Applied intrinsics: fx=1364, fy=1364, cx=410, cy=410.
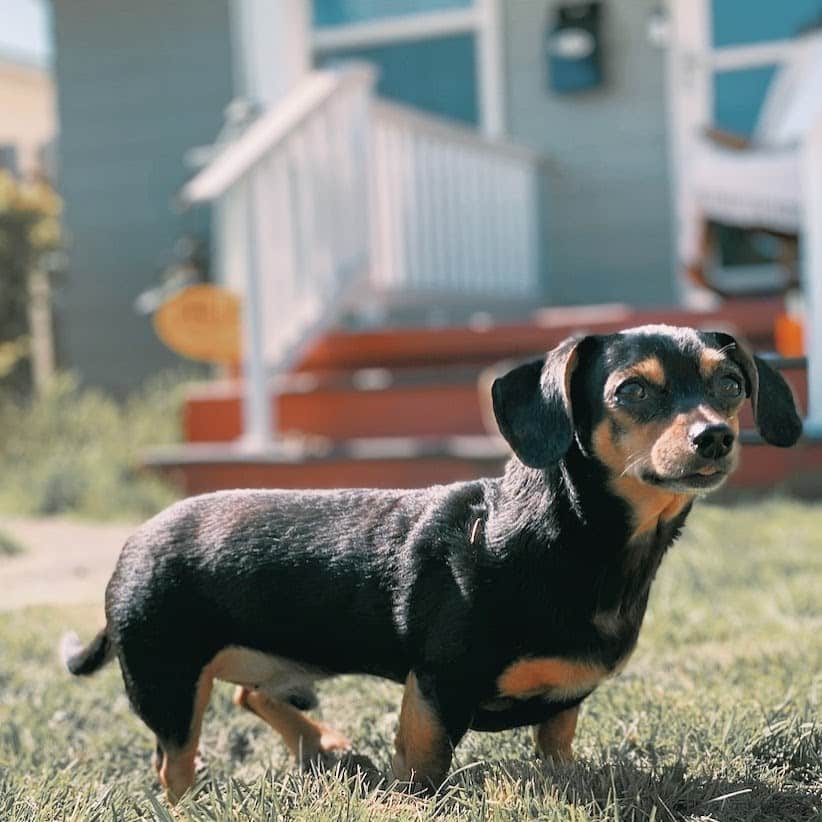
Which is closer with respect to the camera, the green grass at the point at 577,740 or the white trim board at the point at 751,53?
the green grass at the point at 577,740

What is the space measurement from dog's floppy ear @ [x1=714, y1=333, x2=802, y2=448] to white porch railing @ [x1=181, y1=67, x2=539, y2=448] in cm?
433

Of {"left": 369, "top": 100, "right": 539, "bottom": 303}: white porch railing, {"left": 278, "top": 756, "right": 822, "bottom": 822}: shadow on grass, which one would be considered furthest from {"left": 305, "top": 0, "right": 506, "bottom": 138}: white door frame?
{"left": 278, "top": 756, "right": 822, "bottom": 822}: shadow on grass

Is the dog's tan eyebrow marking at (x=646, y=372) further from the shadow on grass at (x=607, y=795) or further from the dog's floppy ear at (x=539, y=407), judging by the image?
the shadow on grass at (x=607, y=795)

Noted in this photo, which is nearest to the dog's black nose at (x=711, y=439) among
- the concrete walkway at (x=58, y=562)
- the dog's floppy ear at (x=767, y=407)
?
the dog's floppy ear at (x=767, y=407)

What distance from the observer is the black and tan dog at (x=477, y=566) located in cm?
248

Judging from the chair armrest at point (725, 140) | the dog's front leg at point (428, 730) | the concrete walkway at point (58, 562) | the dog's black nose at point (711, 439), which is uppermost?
the chair armrest at point (725, 140)

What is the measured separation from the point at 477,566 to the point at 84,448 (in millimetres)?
6461

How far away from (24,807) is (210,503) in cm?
71

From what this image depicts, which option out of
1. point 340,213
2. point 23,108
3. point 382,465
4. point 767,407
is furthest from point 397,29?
point 23,108

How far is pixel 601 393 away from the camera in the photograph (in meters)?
2.51

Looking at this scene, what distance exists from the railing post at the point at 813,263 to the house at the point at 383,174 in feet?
3.03

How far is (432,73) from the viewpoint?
395 inches

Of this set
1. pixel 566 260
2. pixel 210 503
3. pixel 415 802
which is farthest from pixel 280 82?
pixel 415 802

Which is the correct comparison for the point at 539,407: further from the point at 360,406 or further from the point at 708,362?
the point at 360,406
